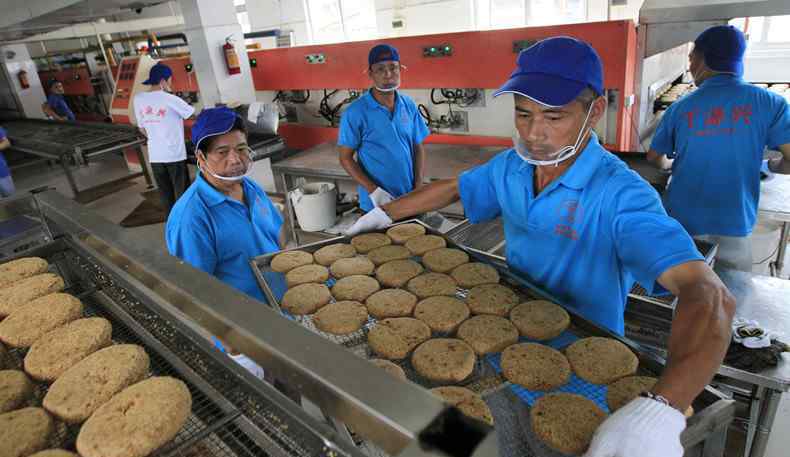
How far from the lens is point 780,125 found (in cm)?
237

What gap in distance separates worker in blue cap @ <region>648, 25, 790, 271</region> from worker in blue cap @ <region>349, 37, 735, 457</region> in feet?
4.85

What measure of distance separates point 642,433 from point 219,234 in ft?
5.09

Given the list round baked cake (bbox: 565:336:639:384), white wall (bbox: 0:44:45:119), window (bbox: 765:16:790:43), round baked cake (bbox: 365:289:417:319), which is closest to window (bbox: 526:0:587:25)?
window (bbox: 765:16:790:43)

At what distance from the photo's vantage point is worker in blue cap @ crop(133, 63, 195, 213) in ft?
15.4

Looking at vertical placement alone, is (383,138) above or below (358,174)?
above

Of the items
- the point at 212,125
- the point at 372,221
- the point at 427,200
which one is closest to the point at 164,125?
the point at 212,125

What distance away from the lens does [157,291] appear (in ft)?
3.06

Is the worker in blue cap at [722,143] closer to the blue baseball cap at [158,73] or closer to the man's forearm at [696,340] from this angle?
the man's forearm at [696,340]

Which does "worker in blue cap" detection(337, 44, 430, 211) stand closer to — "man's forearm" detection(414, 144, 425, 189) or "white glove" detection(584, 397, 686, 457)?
"man's forearm" detection(414, 144, 425, 189)

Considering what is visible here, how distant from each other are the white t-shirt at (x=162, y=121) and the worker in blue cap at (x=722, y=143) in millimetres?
4303

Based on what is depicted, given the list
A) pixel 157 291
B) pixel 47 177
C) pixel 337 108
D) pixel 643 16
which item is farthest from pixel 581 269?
pixel 47 177

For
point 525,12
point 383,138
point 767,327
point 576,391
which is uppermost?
point 525,12

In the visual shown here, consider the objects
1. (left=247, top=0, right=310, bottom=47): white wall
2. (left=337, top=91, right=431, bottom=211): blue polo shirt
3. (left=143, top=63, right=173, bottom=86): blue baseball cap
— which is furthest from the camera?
(left=247, top=0, right=310, bottom=47): white wall

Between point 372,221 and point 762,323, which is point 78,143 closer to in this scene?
point 372,221
